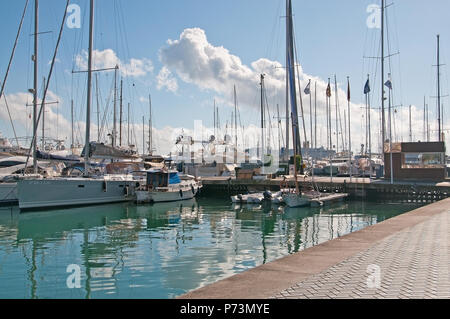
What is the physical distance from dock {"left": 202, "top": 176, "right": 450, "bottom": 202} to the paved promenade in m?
24.2

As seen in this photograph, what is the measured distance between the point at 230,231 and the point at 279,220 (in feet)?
17.8

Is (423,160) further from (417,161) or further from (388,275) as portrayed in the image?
(388,275)

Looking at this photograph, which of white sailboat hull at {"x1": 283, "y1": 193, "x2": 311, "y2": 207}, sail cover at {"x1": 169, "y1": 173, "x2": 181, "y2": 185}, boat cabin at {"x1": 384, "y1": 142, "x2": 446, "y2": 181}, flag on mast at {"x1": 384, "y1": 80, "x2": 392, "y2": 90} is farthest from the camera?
flag on mast at {"x1": 384, "y1": 80, "x2": 392, "y2": 90}

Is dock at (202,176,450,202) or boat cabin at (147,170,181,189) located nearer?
dock at (202,176,450,202)

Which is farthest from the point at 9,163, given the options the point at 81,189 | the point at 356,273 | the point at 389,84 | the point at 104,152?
the point at 356,273

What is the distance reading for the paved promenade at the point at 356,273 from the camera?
284 inches

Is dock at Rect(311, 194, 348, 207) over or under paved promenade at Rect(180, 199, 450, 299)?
under

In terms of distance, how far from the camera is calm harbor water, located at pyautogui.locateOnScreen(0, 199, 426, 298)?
39.5ft

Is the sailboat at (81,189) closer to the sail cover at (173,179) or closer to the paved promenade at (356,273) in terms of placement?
the sail cover at (173,179)

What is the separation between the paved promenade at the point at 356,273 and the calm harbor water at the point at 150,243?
3.32m

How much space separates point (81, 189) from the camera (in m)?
33.0

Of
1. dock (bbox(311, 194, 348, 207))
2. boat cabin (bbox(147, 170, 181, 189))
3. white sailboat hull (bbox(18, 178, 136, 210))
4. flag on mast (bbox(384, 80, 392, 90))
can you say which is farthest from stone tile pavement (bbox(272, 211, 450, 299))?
flag on mast (bbox(384, 80, 392, 90))

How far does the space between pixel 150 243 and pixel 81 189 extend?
54.9 ft

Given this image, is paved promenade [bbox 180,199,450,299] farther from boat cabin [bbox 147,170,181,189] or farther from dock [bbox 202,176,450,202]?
boat cabin [bbox 147,170,181,189]
